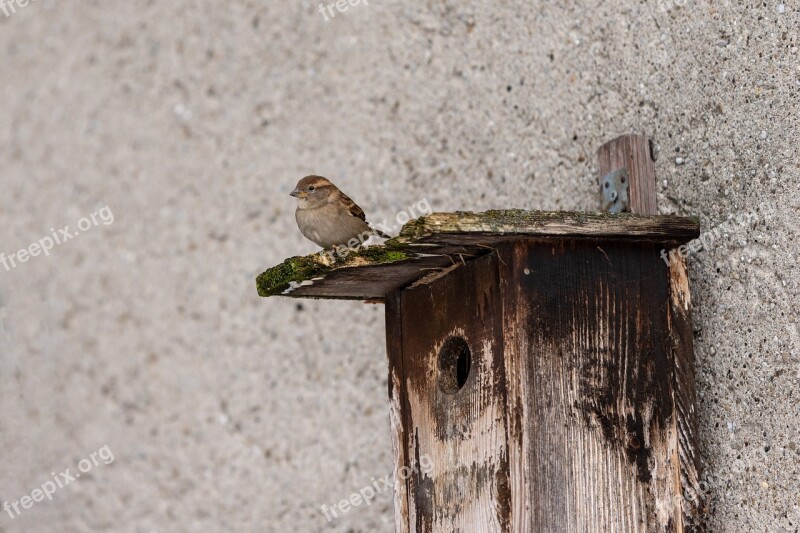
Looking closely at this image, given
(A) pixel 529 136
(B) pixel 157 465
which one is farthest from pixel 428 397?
(B) pixel 157 465

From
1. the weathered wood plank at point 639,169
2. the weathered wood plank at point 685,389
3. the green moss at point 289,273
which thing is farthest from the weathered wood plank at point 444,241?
the weathered wood plank at point 639,169

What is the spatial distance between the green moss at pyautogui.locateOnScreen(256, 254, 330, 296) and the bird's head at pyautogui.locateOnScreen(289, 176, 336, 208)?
710mm

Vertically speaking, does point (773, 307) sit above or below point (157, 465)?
above

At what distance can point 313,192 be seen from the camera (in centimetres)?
305

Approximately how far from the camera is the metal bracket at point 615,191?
2627 millimetres

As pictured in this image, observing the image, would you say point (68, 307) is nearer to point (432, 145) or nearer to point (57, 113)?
point (57, 113)

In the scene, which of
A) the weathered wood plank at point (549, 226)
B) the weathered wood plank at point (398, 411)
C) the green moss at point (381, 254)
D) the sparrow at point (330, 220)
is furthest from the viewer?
the sparrow at point (330, 220)

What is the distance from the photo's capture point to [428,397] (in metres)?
2.45

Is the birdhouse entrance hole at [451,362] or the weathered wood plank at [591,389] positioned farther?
the birdhouse entrance hole at [451,362]

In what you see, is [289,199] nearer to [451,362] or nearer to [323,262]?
[451,362]

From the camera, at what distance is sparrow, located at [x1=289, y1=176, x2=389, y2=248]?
9.60 ft

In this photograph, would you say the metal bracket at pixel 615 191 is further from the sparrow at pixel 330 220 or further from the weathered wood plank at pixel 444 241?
the sparrow at pixel 330 220

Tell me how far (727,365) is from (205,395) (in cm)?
246

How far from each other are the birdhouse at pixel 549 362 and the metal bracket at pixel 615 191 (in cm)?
32
